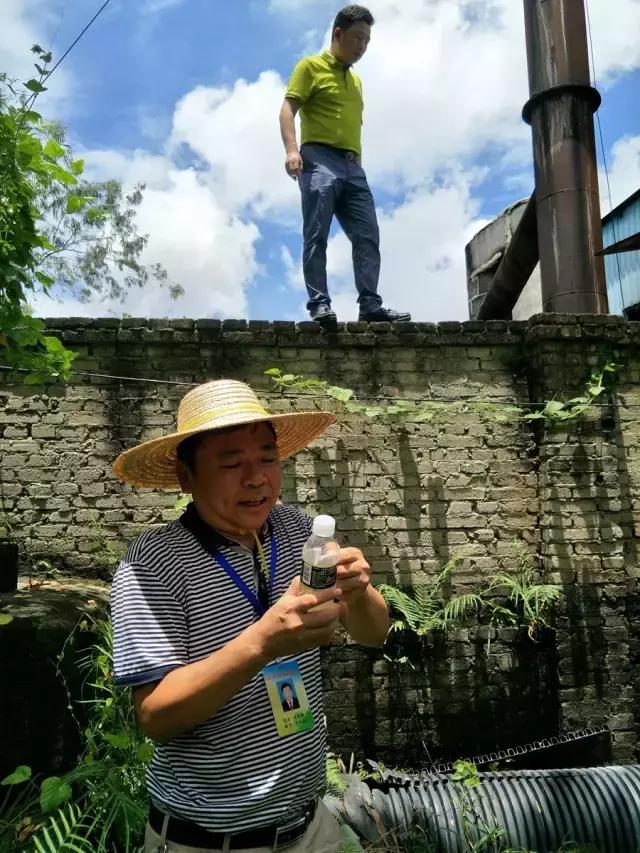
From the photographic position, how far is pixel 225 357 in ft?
16.5

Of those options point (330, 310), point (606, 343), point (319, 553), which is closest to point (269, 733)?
point (319, 553)

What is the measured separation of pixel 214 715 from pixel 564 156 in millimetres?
6064

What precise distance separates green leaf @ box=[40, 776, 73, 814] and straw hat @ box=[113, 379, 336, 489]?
5.38 ft

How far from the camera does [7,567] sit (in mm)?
3961

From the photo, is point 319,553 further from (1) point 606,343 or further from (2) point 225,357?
(1) point 606,343

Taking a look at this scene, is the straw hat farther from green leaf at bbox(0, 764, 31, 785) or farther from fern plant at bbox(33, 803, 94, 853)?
green leaf at bbox(0, 764, 31, 785)

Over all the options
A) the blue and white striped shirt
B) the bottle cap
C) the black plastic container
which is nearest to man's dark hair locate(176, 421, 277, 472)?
the blue and white striped shirt

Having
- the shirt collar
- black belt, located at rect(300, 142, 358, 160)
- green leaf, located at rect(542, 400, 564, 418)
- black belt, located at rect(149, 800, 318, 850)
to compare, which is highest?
the shirt collar

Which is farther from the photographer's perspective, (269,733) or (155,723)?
(269,733)

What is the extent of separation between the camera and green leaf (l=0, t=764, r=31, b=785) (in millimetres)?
2930

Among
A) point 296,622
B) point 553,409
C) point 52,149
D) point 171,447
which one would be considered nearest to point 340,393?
point 553,409

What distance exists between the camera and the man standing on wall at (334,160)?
17.3ft

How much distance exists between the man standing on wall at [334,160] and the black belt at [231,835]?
4045mm

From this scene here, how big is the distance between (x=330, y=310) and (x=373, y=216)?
40.2 inches
